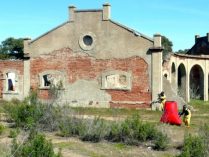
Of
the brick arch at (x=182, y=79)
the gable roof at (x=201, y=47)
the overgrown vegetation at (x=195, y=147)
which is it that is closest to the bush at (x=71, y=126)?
the overgrown vegetation at (x=195, y=147)

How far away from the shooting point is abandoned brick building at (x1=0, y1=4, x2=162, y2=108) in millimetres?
23484

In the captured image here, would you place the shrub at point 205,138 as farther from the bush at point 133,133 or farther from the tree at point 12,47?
the tree at point 12,47

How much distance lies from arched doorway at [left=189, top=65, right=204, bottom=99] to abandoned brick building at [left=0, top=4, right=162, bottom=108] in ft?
41.0

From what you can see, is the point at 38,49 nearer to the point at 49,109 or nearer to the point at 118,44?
Answer: the point at 118,44

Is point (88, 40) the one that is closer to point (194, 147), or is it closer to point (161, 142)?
point (161, 142)

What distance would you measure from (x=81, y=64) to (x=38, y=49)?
2.78 metres

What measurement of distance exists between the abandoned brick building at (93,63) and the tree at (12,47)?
34.1m

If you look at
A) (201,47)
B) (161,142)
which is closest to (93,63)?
(161,142)

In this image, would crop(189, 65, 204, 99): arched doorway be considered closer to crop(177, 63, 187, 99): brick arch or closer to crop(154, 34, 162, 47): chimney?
crop(177, 63, 187, 99): brick arch

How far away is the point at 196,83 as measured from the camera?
38031 millimetres

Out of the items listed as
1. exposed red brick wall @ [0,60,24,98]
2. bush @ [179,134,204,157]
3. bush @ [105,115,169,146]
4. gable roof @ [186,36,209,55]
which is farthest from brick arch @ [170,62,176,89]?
bush @ [179,134,204,157]

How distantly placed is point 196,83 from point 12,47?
30837 mm

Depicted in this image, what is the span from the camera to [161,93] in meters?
21.8

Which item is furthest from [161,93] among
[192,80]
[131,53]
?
[192,80]
